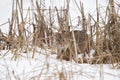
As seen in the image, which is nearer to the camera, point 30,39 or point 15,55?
point 15,55

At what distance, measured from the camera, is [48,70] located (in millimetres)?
1800

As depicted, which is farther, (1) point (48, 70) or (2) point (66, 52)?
(2) point (66, 52)

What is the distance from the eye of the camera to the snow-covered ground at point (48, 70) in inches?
68.0

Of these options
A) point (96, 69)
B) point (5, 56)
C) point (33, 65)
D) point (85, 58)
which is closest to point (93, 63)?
point (85, 58)

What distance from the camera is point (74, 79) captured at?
173 cm

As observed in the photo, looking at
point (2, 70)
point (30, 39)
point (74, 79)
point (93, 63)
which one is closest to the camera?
point (74, 79)

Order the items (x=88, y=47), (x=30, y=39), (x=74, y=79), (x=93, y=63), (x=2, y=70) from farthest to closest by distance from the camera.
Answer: (x=30, y=39) → (x=88, y=47) → (x=93, y=63) → (x=2, y=70) → (x=74, y=79)

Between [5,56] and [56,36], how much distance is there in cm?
33

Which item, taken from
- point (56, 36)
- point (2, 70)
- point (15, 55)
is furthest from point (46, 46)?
point (2, 70)

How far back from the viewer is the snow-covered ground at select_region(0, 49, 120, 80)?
173cm

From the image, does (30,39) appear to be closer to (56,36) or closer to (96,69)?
(56,36)

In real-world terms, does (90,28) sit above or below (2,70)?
above

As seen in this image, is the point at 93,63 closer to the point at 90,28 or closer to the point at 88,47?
the point at 88,47

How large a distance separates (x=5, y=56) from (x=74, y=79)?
0.58 m
